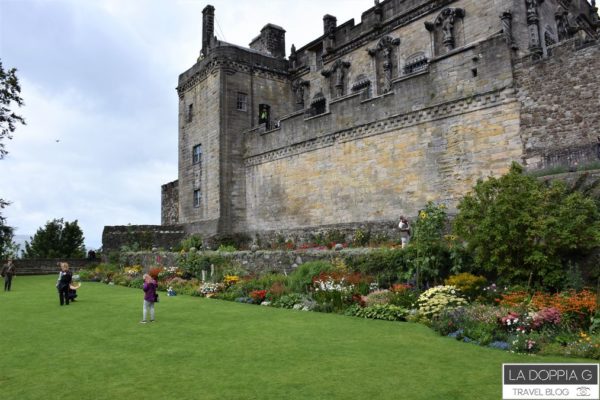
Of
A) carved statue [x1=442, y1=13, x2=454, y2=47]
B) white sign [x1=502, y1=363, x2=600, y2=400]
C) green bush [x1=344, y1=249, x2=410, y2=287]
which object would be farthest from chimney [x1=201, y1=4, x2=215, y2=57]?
white sign [x1=502, y1=363, x2=600, y2=400]

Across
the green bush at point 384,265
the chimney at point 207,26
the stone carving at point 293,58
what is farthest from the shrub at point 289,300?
the chimney at point 207,26

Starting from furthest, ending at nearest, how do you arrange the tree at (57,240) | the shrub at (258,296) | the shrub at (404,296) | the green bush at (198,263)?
1. the tree at (57,240)
2. the green bush at (198,263)
3. the shrub at (258,296)
4. the shrub at (404,296)

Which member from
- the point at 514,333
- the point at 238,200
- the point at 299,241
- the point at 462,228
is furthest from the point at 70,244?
the point at 514,333

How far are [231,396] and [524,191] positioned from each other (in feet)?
30.1

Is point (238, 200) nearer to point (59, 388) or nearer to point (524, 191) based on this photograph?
point (524, 191)

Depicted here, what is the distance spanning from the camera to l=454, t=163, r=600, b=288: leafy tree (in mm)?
11109

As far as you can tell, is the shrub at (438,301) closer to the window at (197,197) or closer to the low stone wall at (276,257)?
the low stone wall at (276,257)

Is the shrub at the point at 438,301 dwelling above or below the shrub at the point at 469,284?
below

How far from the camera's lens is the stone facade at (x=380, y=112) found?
17.1 metres

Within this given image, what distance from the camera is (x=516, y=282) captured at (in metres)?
11.8

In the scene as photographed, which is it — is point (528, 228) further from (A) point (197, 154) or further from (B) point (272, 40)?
(B) point (272, 40)

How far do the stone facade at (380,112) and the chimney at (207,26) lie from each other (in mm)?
82

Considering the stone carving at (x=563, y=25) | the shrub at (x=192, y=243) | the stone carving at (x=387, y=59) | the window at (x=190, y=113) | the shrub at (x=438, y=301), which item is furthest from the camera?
the window at (x=190, y=113)

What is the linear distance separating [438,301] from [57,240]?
134ft
